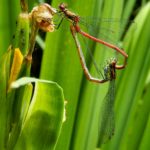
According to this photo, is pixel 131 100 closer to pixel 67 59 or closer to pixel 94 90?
pixel 94 90

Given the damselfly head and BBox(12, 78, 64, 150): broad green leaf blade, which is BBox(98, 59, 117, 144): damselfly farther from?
BBox(12, 78, 64, 150): broad green leaf blade

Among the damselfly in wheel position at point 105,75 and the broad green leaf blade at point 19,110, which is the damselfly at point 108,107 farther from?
the broad green leaf blade at point 19,110

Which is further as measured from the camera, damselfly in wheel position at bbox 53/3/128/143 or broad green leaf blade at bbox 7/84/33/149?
damselfly in wheel position at bbox 53/3/128/143

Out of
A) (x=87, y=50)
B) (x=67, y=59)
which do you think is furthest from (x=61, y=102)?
(x=87, y=50)

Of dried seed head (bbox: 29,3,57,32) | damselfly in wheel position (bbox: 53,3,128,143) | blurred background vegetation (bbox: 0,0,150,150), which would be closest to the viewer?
dried seed head (bbox: 29,3,57,32)

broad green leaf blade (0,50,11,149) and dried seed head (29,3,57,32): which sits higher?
dried seed head (29,3,57,32)

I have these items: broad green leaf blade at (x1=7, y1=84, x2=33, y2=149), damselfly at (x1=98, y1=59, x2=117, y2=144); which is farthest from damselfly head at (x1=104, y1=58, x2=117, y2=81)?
broad green leaf blade at (x1=7, y1=84, x2=33, y2=149)

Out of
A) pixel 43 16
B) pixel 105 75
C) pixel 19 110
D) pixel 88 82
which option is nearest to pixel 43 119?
pixel 19 110

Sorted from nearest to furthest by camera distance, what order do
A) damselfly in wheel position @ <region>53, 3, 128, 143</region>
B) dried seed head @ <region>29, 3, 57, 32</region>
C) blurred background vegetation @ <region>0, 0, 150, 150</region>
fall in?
dried seed head @ <region>29, 3, 57, 32</region>
damselfly in wheel position @ <region>53, 3, 128, 143</region>
blurred background vegetation @ <region>0, 0, 150, 150</region>
